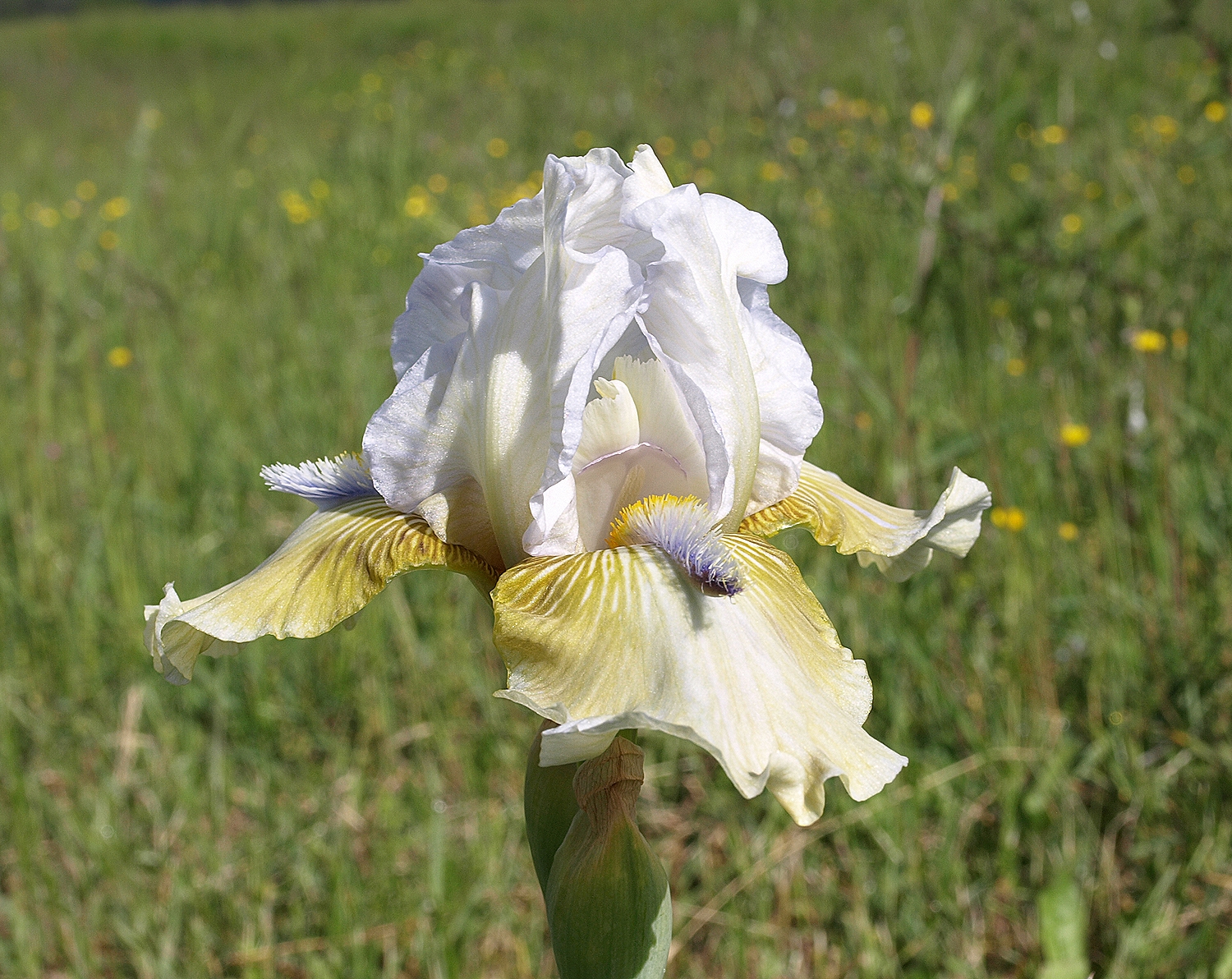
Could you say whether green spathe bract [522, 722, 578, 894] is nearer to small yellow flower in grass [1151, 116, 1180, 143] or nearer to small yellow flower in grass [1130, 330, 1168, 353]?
small yellow flower in grass [1130, 330, 1168, 353]

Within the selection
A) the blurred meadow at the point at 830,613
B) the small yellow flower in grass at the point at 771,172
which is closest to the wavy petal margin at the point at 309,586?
the blurred meadow at the point at 830,613

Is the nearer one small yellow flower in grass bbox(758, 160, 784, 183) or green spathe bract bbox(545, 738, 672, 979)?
green spathe bract bbox(545, 738, 672, 979)

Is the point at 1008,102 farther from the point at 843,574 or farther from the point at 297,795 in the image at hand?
the point at 297,795

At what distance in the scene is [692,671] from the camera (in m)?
0.73

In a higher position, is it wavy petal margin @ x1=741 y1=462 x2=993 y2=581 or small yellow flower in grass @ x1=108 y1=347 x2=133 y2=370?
wavy petal margin @ x1=741 y1=462 x2=993 y2=581

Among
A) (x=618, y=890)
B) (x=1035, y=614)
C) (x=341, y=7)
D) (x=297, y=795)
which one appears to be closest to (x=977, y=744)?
(x=1035, y=614)

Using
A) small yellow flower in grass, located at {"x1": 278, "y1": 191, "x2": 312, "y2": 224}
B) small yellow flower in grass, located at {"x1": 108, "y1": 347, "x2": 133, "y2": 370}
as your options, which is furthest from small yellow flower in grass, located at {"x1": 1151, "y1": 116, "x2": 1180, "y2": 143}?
small yellow flower in grass, located at {"x1": 108, "y1": 347, "x2": 133, "y2": 370}

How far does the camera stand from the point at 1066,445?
229cm

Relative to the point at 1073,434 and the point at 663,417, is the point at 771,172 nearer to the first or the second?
the point at 1073,434

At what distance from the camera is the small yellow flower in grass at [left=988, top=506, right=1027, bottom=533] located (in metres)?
2.02

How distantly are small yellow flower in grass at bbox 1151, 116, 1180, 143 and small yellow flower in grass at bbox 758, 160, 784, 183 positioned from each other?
149 cm

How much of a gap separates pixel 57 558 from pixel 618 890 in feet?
6.61

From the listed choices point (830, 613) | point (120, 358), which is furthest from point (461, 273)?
point (120, 358)

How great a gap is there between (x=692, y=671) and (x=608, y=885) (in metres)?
0.23
